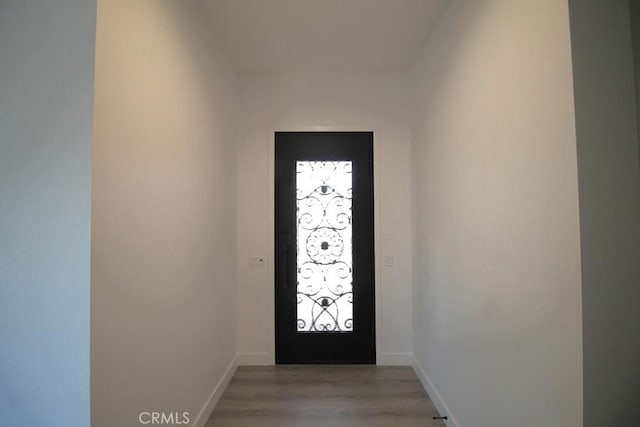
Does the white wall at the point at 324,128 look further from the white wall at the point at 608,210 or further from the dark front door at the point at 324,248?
the white wall at the point at 608,210

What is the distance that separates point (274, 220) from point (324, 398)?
1.62 meters

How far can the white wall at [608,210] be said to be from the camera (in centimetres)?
90

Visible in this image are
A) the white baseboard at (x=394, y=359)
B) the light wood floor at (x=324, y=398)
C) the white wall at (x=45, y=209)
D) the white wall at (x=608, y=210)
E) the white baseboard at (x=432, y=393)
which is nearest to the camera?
the white wall at (x=608, y=210)

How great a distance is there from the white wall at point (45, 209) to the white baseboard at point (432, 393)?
2.00 metres

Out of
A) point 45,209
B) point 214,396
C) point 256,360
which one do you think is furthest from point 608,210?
point 256,360

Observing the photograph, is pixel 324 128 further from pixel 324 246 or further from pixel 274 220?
pixel 324 246

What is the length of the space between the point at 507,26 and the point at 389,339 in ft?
8.54

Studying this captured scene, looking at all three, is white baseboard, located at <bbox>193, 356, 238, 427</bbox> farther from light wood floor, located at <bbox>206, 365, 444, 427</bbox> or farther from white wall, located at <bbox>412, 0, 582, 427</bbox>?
white wall, located at <bbox>412, 0, 582, 427</bbox>

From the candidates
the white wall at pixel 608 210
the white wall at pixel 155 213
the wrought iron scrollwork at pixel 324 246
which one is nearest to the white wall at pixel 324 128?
the wrought iron scrollwork at pixel 324 246

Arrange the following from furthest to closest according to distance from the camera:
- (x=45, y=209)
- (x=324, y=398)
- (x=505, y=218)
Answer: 1. (x=324, y=398)
2. (x=505, y=218)
3. (x=45, y=209)

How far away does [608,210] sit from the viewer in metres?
0.91

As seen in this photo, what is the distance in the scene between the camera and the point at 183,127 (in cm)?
169

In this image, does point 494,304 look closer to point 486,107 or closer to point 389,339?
point 486,107

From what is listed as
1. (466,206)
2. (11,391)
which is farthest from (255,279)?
(466,206)
